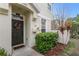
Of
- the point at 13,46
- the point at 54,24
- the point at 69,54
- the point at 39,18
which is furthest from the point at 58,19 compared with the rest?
the point at 13,46

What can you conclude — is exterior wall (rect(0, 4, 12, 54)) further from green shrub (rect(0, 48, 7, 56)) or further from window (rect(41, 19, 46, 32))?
window (rect(41, 19, 46, 32))

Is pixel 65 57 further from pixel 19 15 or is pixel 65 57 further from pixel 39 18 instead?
pixel 19 15

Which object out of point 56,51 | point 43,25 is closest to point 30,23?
point 43,25

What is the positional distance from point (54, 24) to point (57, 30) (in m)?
0.11

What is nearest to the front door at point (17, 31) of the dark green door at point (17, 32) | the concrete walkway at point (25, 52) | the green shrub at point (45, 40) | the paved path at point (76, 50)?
the dark green door at point (17, 32)

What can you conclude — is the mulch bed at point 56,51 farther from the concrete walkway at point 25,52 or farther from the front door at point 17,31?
the front door at point 17,31

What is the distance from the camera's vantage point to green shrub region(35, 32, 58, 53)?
8.82 ft

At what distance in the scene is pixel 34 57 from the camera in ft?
8.61

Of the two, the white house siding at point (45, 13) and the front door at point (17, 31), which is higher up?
the white house siding at point (45, 13)

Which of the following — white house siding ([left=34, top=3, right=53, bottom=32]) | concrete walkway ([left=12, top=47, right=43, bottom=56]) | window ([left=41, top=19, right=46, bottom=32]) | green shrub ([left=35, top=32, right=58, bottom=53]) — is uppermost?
white house siding ([left=34, top=3, right=53, bottom=32])

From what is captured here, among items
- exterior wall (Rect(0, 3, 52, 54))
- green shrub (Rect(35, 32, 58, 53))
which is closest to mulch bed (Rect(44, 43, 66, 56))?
green shrub (Rect(35, 32, 58, 53))

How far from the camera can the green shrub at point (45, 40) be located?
106 inches

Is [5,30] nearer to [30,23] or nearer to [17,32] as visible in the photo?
[17,32]

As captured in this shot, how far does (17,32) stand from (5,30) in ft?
0.82
